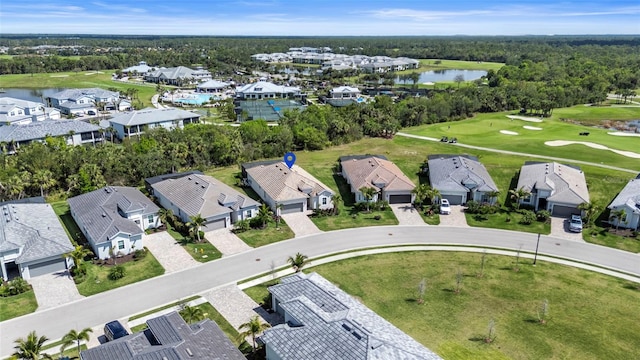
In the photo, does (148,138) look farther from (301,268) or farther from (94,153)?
(301,268)

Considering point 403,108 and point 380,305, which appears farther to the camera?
point 403,108

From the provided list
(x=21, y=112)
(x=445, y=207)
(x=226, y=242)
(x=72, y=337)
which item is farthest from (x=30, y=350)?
(x=21, y=112)

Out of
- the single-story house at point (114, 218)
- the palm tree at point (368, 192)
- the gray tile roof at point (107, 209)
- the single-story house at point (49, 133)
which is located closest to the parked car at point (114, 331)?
the single-story house at point (114, 218)

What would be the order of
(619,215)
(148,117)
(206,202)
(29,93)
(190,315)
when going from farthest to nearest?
(29,93) < (148,117) < (206,202) < (619,215) < (190,315)

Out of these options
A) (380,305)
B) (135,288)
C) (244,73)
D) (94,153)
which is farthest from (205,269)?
(244,73)

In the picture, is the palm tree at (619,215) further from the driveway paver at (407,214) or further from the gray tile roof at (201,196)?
the gray tile roof at (201,196)

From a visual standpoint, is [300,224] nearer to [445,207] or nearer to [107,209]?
[445,207]

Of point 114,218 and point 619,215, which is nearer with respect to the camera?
point 114,218
